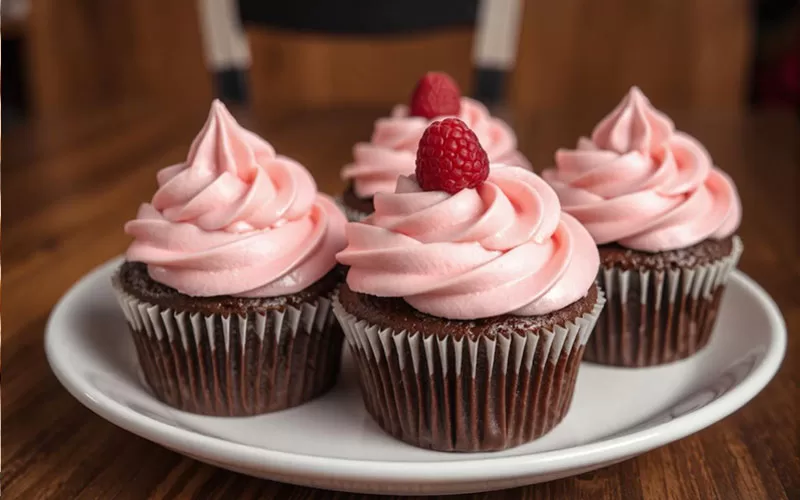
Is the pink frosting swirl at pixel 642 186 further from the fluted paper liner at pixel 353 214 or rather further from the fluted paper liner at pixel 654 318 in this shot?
the fluted paper liner at pixel 353 214

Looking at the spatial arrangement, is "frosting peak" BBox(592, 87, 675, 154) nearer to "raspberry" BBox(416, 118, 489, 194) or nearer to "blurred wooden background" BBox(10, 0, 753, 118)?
"raspberry" BBox(416, 118, 489, 194)

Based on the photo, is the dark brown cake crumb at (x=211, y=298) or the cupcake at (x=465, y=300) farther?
the dark brown cake crumb at (x=211, y=298)

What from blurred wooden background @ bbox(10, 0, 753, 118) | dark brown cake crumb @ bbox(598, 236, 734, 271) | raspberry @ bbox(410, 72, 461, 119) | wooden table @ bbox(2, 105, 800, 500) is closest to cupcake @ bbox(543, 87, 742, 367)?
dark brown cake crumb @ bbox(598, 236, 734, 271)

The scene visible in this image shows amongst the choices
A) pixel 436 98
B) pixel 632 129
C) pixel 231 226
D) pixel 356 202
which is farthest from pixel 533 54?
pixel 231 226

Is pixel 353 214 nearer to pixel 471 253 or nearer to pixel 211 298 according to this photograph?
pixel 211 298

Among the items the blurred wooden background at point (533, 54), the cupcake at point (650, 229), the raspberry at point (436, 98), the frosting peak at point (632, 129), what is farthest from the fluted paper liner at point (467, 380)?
the blurred wooden background at point (533, 54)

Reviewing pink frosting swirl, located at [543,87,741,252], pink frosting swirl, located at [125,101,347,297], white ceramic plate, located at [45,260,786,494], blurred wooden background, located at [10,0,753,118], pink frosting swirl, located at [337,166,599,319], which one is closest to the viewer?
white ceramic plate, located at [45,260,786,494]

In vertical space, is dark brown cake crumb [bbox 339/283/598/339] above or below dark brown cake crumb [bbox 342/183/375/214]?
above
